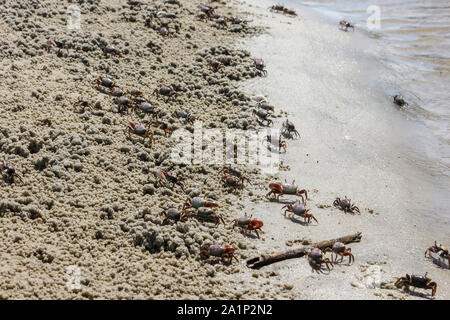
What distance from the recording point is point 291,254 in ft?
15.4

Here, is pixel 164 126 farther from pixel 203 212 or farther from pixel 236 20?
pixel 236 20

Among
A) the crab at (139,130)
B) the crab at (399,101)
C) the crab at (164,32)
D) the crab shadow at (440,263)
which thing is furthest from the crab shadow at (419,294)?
the crab at (164,32)

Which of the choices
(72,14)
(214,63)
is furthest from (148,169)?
(72,14)

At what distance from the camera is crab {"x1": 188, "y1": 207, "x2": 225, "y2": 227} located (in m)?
5.03

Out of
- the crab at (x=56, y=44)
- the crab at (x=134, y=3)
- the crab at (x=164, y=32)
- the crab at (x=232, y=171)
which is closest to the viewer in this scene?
the crab at (x=232, y=171)

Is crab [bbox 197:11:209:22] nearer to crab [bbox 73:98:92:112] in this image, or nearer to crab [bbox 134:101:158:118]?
crab [bbox 134:101:158:118]

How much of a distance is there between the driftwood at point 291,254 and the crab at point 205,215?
73cm

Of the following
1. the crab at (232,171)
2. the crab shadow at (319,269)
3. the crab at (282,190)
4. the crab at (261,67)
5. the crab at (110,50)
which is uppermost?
the crab at (110,50)

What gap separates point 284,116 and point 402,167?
6.71 ft

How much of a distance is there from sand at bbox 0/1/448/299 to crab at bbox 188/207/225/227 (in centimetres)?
9

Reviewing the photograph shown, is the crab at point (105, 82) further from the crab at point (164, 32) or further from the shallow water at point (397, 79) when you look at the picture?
the shallow water at point (397, 79)

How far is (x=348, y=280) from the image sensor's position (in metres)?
4.54

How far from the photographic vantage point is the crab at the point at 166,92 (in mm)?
7320
